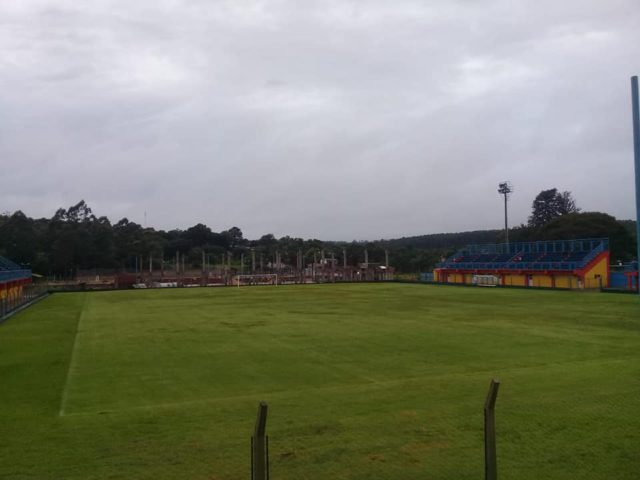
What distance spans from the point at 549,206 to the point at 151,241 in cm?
7363

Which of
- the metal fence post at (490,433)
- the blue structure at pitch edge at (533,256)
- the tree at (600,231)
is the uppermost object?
the tree at (600,231)

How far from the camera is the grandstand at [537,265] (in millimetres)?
55188

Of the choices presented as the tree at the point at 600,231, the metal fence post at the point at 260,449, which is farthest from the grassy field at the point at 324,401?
the tree at the point at 600,231

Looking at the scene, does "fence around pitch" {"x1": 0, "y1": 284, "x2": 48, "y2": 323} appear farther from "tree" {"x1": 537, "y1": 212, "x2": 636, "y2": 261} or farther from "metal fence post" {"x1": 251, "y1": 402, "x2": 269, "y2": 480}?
"tree" {"x1": 537, "y1": 212, "x2": 636, "y2": 261}

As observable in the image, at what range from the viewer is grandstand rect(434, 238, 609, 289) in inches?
2173

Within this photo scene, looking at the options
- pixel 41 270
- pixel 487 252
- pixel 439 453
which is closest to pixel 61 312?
pixel 439 453

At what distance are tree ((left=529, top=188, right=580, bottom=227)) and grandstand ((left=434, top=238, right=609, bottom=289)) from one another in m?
42.6

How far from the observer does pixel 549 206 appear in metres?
116

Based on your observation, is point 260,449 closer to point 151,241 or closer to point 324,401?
point 324,401

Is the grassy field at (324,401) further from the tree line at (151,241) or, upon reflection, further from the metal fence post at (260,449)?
the tree line at (151,241)

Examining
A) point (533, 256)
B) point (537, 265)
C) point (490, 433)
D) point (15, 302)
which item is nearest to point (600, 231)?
point (533, 256)

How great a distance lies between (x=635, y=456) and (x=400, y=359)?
27.7 feet

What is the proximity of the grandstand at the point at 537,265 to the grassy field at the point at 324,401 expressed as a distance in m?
34.5

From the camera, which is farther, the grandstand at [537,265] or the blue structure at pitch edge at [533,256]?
the blue structure at pitch edge at [533,256]
